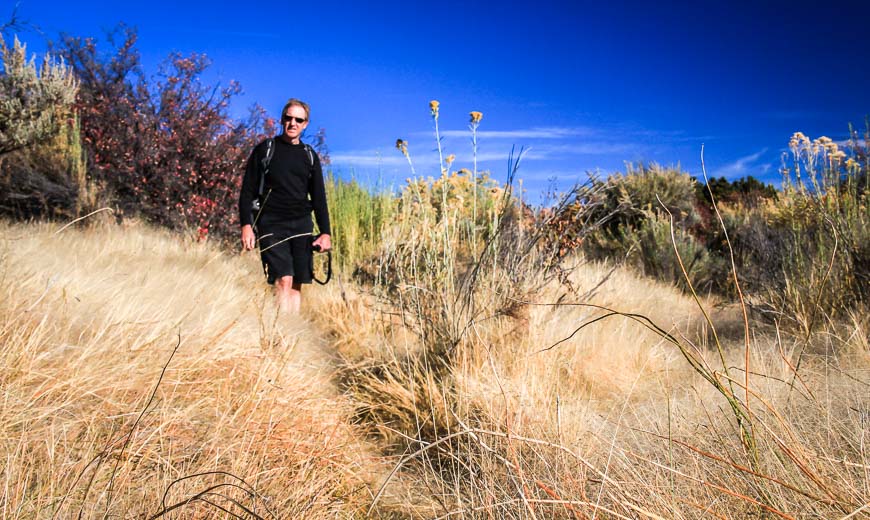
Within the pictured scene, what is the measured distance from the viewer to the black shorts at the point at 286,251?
15.3 ft

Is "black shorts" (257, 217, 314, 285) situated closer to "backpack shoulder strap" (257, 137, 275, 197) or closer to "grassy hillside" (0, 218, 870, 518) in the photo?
"backpack shoulder strap" (257, 137, 275, 197)

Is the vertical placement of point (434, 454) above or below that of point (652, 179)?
below

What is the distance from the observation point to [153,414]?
205cm

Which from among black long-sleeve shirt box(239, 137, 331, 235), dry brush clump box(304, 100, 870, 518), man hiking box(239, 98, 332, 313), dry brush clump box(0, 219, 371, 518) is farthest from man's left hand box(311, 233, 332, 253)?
dry brush clump box(0, 219, 371, 518)

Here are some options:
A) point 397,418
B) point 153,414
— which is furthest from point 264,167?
point 153,414

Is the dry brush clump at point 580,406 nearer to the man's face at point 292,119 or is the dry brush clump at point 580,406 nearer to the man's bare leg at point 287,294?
the man's bare leg at point 287,294

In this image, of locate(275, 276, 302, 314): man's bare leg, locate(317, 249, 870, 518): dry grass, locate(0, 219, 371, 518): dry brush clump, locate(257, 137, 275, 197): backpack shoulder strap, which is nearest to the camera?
locate(317, 249, 870, 518): dry grass

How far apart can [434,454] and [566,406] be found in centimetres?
69

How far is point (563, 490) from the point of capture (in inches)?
62.1

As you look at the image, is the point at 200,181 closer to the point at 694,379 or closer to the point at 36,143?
the point at 36,143

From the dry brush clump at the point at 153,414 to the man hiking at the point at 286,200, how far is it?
125 centimetres

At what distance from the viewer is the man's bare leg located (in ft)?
15.6

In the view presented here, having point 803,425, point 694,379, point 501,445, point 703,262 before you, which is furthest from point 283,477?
point 703,262

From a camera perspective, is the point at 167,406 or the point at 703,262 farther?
the point at 703,262
